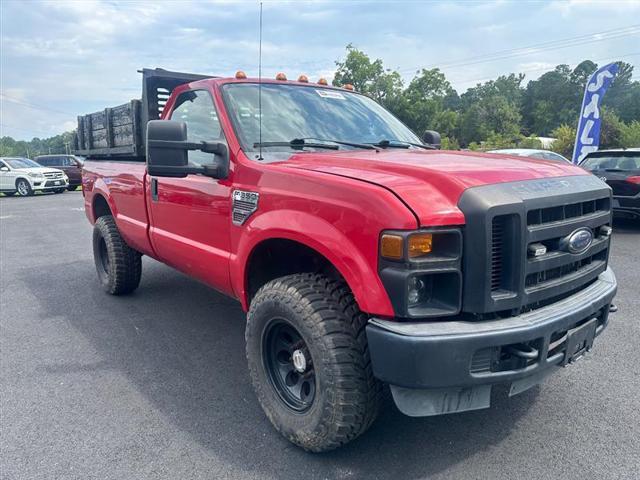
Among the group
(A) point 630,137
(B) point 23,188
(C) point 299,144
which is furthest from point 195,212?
(A) point 630,137

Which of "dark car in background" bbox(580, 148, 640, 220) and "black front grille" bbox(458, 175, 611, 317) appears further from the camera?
"dark car in background" bbox(580, 148, 640, 220)

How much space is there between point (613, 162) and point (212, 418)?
890 centimetres

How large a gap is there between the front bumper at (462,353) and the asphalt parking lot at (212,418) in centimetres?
50

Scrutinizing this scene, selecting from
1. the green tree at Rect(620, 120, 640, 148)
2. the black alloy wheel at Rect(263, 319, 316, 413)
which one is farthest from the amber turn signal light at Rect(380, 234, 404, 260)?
the green tree at Rect(620, 120, 640, 148)

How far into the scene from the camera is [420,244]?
6.71ft

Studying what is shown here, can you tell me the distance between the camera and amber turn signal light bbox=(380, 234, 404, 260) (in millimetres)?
2012

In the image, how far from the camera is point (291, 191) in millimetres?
2533

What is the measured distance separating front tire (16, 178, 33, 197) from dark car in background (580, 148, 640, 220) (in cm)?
2009

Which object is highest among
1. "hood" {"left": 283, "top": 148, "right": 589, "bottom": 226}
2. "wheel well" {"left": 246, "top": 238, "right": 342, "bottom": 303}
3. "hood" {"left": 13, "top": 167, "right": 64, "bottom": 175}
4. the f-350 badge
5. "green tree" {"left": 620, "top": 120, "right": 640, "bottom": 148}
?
"green tree" {"left": 620, "top": 120, "right": 640, "bottom": 148}

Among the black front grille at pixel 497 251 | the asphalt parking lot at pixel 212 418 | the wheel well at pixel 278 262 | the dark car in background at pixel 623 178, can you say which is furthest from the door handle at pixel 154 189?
the dark car in background at pixel 623 178

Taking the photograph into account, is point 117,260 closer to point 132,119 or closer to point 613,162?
point 132,119

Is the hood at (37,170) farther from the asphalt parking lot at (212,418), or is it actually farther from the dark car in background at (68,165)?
the asphalt parking lot at (212,418)

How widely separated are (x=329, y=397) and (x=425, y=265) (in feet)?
2.58

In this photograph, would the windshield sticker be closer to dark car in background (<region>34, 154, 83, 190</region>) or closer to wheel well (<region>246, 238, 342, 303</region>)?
wheel well (<region>246, 238, 342, 303</region>)
